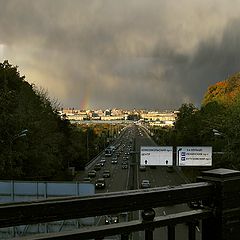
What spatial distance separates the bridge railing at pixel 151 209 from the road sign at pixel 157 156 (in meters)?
32.8

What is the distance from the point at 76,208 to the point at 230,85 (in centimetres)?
7408

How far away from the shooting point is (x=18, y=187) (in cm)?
1920

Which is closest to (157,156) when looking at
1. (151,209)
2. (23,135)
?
(23,135)

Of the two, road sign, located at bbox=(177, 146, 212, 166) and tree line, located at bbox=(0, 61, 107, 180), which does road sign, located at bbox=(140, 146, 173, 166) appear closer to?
road sign, located at bbox=(177, 146, 212, 166)

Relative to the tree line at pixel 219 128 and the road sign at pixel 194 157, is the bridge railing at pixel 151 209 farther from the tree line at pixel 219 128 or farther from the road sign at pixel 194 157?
the road sign at pixel 194 157

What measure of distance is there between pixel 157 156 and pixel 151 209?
110 ft

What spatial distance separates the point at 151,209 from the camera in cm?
287

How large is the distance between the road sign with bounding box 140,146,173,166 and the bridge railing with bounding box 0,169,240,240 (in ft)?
108

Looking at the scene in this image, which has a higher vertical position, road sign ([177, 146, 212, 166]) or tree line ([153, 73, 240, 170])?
tree line ([153, 73, 240, 170])

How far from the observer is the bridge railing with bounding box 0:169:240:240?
2340 millimetres

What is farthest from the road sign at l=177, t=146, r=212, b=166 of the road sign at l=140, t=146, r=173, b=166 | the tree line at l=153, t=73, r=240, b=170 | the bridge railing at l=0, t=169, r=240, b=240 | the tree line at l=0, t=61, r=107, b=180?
the bridge railing at l=0, t=169, r=240, b=240

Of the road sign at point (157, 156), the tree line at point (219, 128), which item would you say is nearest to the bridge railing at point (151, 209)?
the tree line at point (219, 128)

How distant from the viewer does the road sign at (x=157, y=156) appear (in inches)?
1416

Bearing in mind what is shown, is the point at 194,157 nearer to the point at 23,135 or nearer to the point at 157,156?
the point at 157,156
